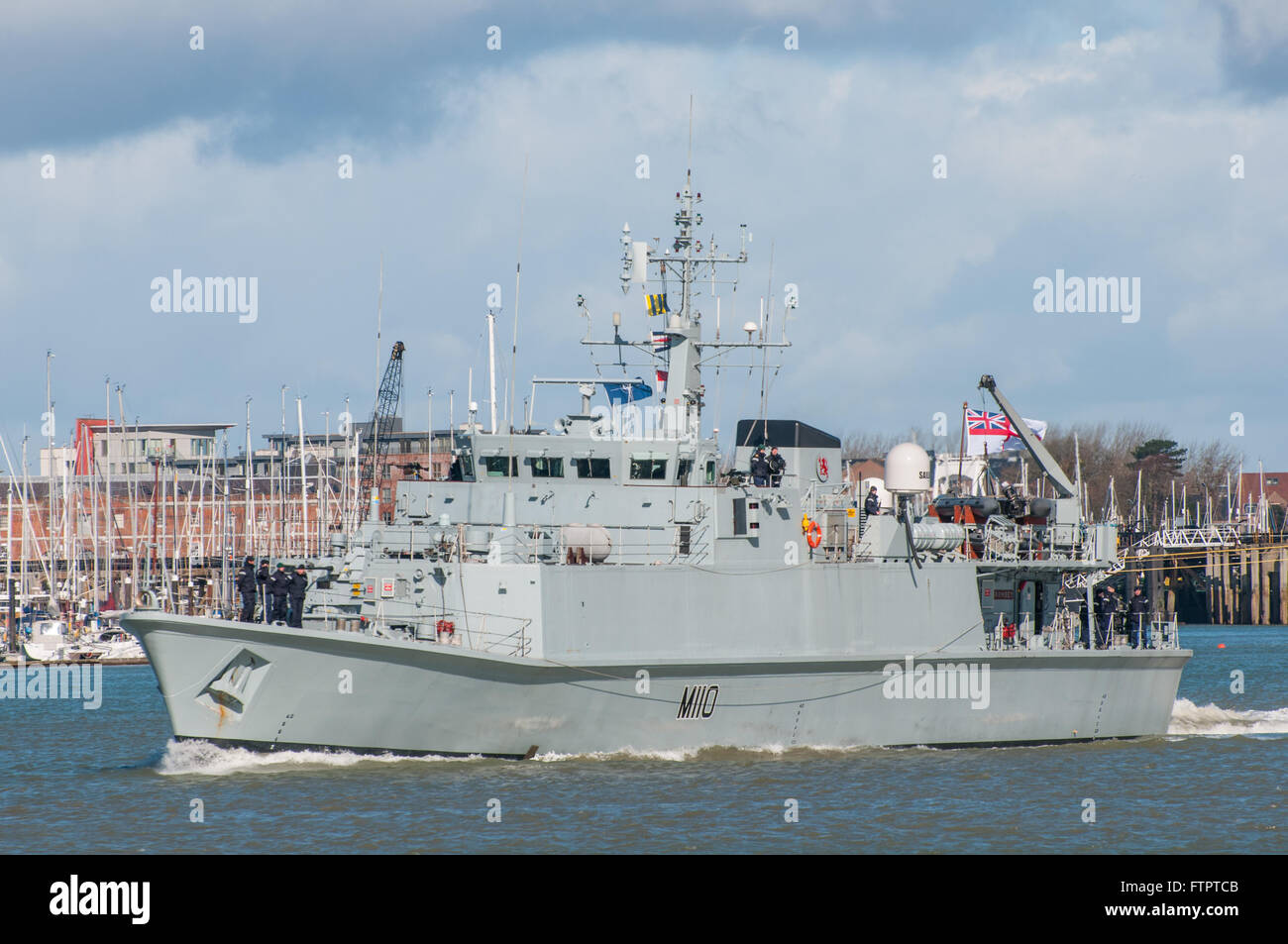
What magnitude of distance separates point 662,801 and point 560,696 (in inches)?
98.8

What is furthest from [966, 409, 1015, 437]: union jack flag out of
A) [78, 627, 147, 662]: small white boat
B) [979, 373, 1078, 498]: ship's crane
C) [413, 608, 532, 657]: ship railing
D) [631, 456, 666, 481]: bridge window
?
[78, 627, 147, 662]: small white boat

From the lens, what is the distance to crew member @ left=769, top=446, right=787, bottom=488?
2233cm

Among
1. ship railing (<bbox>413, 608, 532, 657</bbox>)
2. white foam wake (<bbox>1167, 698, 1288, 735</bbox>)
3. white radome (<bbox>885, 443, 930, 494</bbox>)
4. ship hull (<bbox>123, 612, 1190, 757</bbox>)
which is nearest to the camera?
ship hull (<bbox>123, 612, 1190, 757</bbox>)

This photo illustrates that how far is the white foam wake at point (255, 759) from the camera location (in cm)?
1866

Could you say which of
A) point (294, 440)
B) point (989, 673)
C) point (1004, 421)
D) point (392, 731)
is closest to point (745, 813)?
point (392, 731)

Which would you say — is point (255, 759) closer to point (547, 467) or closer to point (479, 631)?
point (479, 631)

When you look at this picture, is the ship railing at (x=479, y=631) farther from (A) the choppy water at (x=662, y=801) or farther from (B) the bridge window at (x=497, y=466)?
(B) the bridge window at (x=497, y=466)

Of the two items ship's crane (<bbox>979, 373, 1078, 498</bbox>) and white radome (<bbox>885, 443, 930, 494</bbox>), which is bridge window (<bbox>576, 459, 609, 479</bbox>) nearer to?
white radome (<bbox>885, 443, 930, 494</bbox>)

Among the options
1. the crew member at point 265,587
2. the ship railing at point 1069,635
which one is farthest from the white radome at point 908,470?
the crew member at point 265,587

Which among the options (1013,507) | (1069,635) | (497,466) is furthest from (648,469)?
(1069,635)

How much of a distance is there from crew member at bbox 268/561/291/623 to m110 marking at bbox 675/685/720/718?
5.54 metres

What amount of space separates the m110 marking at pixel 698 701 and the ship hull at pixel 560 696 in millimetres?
14

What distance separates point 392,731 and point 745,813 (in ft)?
15.7
